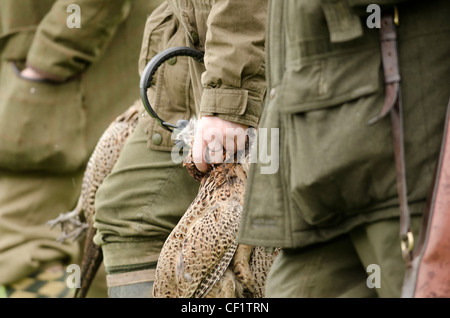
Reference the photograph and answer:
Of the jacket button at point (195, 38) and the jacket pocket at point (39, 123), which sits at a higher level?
the jacket button at point (195, 38)

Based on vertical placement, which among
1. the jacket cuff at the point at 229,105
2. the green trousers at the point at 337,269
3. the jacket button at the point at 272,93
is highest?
the jacket button at the point at 272,93

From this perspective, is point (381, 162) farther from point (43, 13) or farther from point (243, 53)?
point (43, 13)

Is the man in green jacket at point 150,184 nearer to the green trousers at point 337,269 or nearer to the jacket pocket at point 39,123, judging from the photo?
the green trousers at point 337,269

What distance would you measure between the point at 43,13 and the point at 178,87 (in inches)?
75.8

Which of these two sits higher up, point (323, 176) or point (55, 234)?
point (323, 176)

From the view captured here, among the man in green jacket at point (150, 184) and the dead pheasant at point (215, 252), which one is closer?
the dead pheasant at point (215, 252)

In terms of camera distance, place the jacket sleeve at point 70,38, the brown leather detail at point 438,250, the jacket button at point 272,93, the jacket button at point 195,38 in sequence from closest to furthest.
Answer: the brown leather detail at point 438,250 < the jacket button at point 272,93 < the jacket button at point 195,38 < the jacket sleeve at point 70,38

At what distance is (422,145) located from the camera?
193 cm

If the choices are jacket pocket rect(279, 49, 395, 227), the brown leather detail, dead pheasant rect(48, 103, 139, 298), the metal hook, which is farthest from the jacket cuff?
dead pheasant rect(48, 103, 139, 298)

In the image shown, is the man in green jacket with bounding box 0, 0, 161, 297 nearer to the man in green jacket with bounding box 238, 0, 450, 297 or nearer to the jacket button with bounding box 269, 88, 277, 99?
the jacket button with bounding box 269, 88, 277, 99

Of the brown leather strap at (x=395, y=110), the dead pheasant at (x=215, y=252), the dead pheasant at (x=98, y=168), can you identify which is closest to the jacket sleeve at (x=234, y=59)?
the dead pheasant at (x=215, y=252)

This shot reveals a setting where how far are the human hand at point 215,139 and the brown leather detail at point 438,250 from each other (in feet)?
2.80

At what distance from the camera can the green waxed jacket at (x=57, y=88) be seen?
4.66 meters
